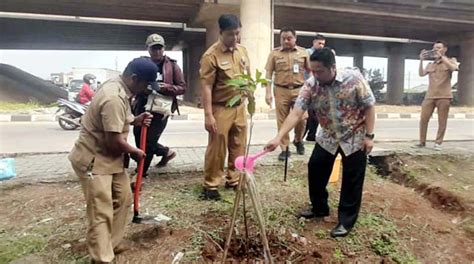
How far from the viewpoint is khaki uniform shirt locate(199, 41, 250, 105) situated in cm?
343

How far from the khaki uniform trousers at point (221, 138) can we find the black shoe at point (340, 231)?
1.11 m

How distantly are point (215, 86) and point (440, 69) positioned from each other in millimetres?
3812

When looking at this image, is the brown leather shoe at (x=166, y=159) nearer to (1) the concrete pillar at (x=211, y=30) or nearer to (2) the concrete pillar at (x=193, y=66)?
(1) the concrete pillar at (x=211, y=30)

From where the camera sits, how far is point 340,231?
116 inches

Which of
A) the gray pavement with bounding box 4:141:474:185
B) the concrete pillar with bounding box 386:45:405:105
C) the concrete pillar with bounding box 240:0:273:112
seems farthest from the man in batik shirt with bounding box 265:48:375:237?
the concrete pillar with bounding box 386:45:405:105

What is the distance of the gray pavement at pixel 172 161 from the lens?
4400mm

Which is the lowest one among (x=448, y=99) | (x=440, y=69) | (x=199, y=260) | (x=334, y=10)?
(x=199, y=260)

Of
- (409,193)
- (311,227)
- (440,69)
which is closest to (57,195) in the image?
(311,227)

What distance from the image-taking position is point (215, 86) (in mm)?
3506

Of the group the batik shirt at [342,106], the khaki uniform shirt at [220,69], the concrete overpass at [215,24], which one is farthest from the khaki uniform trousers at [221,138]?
the concrete overpass at [215,24]

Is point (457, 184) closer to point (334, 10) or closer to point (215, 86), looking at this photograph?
point (215, 86)

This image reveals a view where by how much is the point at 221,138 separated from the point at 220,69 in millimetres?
591

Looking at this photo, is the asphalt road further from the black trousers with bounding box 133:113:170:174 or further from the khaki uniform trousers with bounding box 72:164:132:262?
the khaki uniform trousers with bounding box 72:164:132:262

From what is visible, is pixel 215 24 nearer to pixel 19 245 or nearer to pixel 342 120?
pixel 342 120
